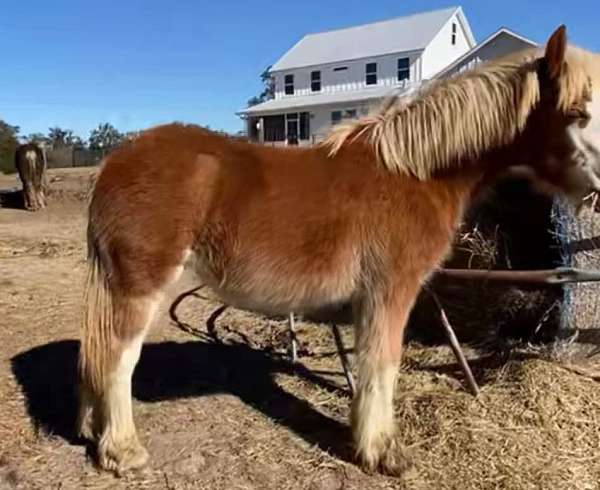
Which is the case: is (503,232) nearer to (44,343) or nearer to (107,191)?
(107,191)

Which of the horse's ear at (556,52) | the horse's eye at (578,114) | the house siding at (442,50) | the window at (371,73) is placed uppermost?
the house siding at (442,50)

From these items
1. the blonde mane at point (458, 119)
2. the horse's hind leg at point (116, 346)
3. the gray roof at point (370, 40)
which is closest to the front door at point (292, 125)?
the gray roof at point (370, 40)

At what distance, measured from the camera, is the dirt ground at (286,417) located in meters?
3.14

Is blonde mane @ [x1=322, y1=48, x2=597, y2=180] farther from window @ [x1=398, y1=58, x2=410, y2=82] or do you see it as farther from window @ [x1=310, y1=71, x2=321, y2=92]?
window @ [x1=310, y1=71, x2=321, y2=92]

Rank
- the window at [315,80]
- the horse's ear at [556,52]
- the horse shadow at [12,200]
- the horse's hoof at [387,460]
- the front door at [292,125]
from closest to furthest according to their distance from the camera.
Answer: the horse's ear at [556,52] < the horse's hoof at [387,460] < the horse shadow at [12,200] < the front door at [292,125] < the window at [315,80]

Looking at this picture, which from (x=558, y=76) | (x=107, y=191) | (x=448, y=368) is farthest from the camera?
(x=448, y=368)

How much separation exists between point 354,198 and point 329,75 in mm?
31502

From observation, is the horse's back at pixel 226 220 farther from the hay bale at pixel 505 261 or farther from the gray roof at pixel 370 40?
the gray roof at pixel 370 40

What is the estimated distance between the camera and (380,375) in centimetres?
320

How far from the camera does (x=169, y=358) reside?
4793 mm

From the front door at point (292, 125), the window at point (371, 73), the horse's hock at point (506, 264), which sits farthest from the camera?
the front door at point (292, 125)

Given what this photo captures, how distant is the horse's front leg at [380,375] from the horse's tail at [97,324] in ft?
4.13

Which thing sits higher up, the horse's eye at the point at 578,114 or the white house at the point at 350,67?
the white house at the point at 350,67

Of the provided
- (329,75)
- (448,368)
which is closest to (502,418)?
(448,368)
